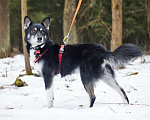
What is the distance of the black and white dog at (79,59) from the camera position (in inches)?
125

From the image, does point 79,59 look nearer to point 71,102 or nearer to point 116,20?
point 71,102

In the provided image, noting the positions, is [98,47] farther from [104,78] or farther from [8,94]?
[8,94]

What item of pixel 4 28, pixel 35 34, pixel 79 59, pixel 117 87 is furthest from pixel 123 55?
pixel 4 28

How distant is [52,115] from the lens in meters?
2.79

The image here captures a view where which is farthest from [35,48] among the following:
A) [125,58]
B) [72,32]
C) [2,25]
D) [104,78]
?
[2,25]

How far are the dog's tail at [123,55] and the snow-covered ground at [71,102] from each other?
55cm

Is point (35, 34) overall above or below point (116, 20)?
below

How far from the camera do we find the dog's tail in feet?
10.2

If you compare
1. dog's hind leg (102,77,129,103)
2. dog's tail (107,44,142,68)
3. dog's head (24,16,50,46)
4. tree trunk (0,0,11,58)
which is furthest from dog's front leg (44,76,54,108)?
tree trunk (0,0,11,58)

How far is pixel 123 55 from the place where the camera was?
10.3 feet

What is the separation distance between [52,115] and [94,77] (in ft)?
3.34

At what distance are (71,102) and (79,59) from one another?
105 cm

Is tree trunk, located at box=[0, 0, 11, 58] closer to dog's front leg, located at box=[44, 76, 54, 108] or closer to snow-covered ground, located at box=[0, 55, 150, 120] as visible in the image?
snow-covered ground, located at box=[0, 55, 150, 120]

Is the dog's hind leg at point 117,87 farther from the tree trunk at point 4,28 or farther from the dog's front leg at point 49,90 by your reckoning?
the tree trunk at point 4,28
